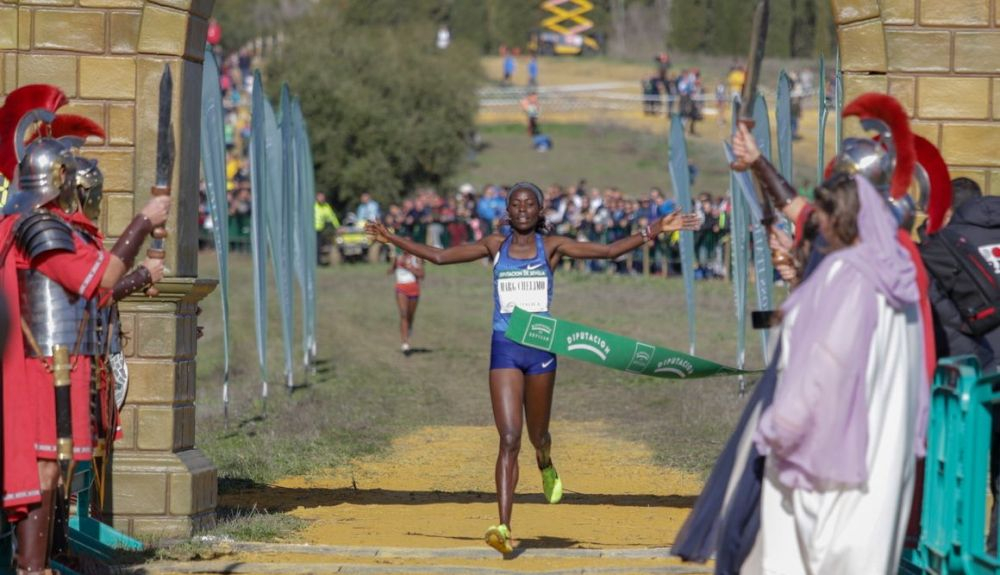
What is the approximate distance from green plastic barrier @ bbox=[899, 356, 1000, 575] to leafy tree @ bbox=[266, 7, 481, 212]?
3736cm

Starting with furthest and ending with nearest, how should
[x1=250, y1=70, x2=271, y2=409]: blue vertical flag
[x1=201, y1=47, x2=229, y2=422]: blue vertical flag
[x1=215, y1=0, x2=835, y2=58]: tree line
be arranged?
[x1=215, y1=0, x2=835, y2=58]: tree line < [x1=250, y1=70, x2=271, y2=409]: blue vertical flag < [x1=201, y1=47, x2=229, y2=422]: blue vertical flag

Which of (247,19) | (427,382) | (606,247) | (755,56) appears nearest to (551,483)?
(606,247)

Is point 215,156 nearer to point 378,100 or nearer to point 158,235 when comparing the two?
point 158,235

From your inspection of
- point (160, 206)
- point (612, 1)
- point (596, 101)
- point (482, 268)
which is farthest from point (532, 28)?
point (160, 206)

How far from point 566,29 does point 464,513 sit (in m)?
73.2

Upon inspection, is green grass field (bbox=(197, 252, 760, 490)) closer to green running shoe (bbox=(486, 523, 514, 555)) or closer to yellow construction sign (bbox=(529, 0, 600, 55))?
green running shoe (bbox=(486, 523, 514, 555))

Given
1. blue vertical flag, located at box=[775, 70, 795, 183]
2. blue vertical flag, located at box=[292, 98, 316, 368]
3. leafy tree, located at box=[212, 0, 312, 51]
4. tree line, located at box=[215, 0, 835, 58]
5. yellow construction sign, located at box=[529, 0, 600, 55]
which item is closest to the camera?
blue vertical flag, located at box=[775, 70, 795, 183]

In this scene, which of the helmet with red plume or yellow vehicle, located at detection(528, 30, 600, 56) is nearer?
the helmet with red plume

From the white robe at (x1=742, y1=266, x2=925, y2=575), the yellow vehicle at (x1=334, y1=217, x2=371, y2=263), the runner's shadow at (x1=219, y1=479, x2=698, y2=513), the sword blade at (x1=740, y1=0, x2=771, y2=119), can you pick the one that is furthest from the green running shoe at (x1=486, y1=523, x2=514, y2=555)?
the yellow vehicle at (x1=334, y1=217, x2=371, y2=263)

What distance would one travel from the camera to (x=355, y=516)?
1059 cm

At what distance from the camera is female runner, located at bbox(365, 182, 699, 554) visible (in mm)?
9133

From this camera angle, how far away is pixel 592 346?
9.15 meters

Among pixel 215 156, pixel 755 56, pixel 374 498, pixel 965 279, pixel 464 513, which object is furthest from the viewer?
pixel 215 156

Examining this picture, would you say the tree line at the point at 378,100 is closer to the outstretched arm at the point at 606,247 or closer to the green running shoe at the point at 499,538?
the outstretched arm at the point at 606,247
